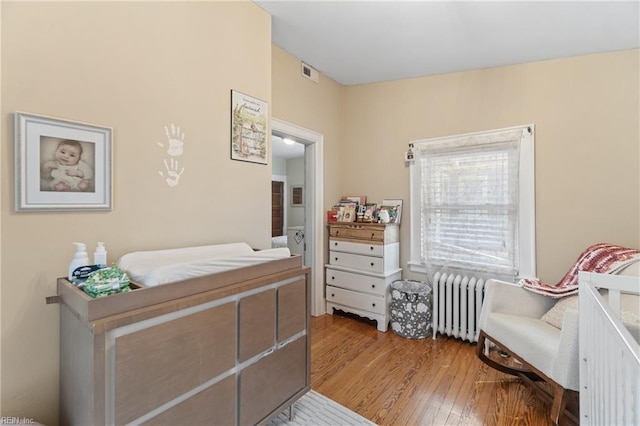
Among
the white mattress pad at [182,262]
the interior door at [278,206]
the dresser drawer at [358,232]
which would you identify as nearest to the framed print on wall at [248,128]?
the white mattress pad at [182,262]

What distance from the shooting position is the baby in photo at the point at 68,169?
1.20 metres

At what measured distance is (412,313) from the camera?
9.19 ft

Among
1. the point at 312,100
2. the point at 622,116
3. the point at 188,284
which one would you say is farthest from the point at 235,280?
the point at 622,116

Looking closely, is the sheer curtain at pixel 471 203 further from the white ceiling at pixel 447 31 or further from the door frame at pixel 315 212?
the door frame at pixel 315 212

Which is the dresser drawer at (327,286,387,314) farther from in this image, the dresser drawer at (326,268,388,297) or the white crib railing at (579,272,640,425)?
the white crib railing at (579,272,640,425)

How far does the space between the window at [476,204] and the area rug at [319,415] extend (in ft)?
5.48

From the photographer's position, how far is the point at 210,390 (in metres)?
1.23

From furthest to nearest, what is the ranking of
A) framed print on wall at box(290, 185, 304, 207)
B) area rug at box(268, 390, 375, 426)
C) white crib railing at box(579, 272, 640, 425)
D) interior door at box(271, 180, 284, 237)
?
framed print on wall at box(290, 185, 304, 207) → interior door at box(271, 180, 284, 237) → area rug at box(268, 390, 375, 426) → white crib railing at box(579, 272, 640, 425)

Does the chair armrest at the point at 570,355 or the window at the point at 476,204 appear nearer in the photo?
the chair armrest at the point at 570,355

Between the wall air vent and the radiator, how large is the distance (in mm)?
2311

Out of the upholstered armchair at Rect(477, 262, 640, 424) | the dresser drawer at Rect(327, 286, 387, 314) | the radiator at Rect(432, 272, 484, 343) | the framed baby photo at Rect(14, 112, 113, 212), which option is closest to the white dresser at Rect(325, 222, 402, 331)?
the dresser drawer at Rect(327, 286, 387, 314)

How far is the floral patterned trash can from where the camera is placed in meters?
2.79

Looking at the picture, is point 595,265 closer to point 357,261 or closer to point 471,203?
point 471,203

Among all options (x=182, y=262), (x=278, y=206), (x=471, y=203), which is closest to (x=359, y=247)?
(x=471, y=203)
